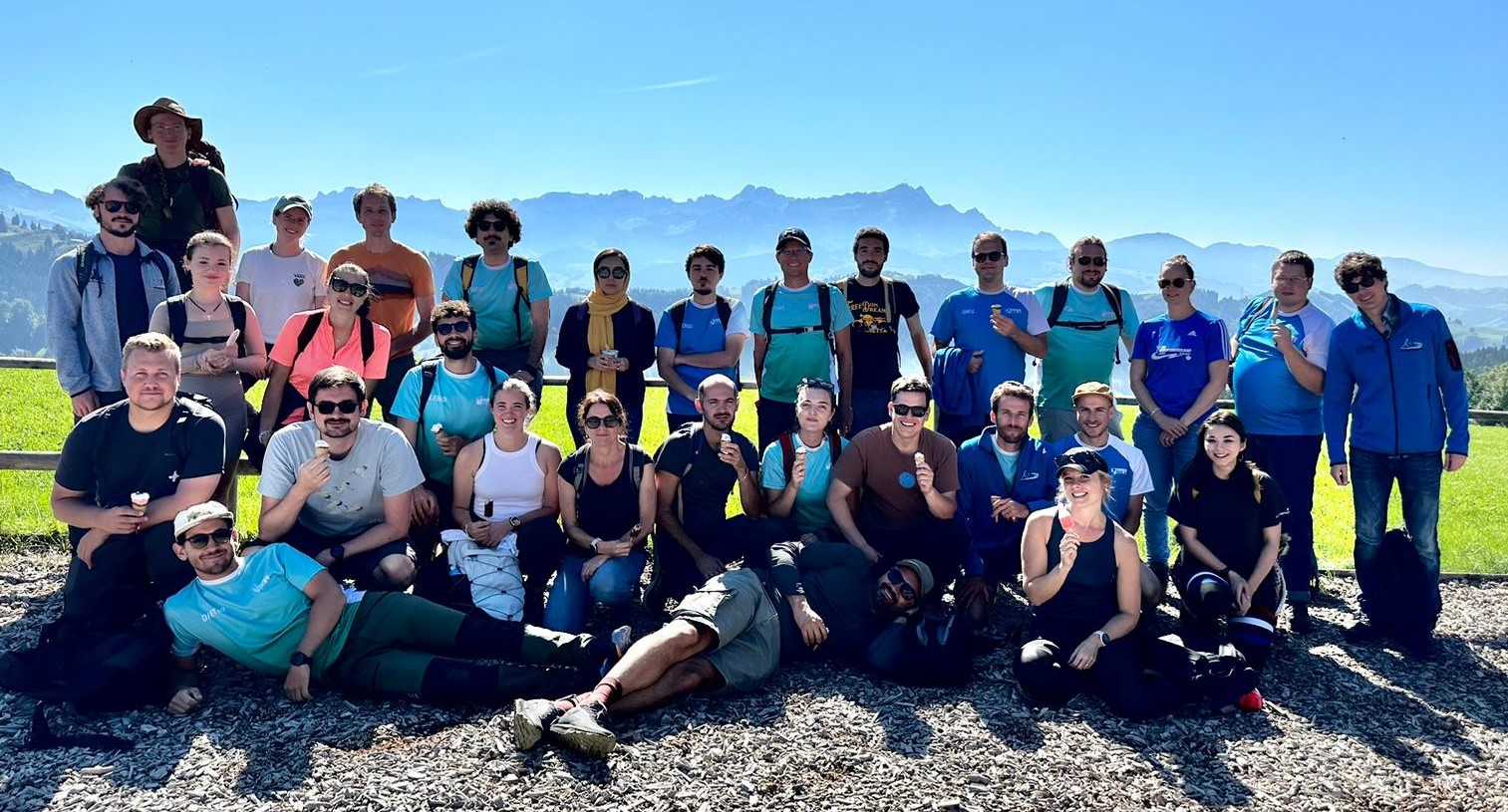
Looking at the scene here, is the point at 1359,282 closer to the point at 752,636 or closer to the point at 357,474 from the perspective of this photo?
the point at 752,636

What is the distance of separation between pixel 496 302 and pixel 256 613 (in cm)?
374

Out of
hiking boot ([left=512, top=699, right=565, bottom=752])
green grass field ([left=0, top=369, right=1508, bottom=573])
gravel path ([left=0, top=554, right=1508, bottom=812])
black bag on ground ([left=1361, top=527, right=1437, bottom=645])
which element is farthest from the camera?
green grass field ([left=0, top=369, right=1508, bottom=573])

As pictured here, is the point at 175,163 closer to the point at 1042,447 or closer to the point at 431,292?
the point at 431,292

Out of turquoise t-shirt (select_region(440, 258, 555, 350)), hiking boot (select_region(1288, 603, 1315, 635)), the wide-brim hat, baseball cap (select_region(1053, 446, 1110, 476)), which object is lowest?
hiking boot (select_region(1288, 603, 1315, 635))

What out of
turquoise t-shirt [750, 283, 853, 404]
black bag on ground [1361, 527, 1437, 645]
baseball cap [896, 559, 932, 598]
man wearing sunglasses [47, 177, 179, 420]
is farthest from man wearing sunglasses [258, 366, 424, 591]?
black bag on ground [1361, 527, 1437, 645]

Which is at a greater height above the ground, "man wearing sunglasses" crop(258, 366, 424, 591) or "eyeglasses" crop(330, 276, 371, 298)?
"eyeglasses" crop(330, 276, 371, 298)

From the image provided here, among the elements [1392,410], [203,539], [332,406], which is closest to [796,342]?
[332,406]

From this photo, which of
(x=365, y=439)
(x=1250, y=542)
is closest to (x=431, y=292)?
(x=365, y=439)

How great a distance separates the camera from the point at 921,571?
7059 mm

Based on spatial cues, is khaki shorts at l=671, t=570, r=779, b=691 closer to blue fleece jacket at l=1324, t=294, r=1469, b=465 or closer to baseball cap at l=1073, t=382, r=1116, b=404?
baseball cap at l=1073, t=382, r=1116, b=404

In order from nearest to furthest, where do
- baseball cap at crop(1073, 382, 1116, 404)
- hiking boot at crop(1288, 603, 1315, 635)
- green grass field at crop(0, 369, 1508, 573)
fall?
baseball cap at crop(1073, 382, 1116, 404)
hiking boot at crop(1288, 603, 1315, 635)
green grass field at crop(0, 369, 1508, 573)

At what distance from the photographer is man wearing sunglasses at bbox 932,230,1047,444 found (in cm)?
904

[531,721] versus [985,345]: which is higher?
[985,345]

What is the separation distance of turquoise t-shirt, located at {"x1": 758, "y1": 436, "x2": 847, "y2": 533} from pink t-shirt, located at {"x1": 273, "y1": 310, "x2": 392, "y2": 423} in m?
3.50
